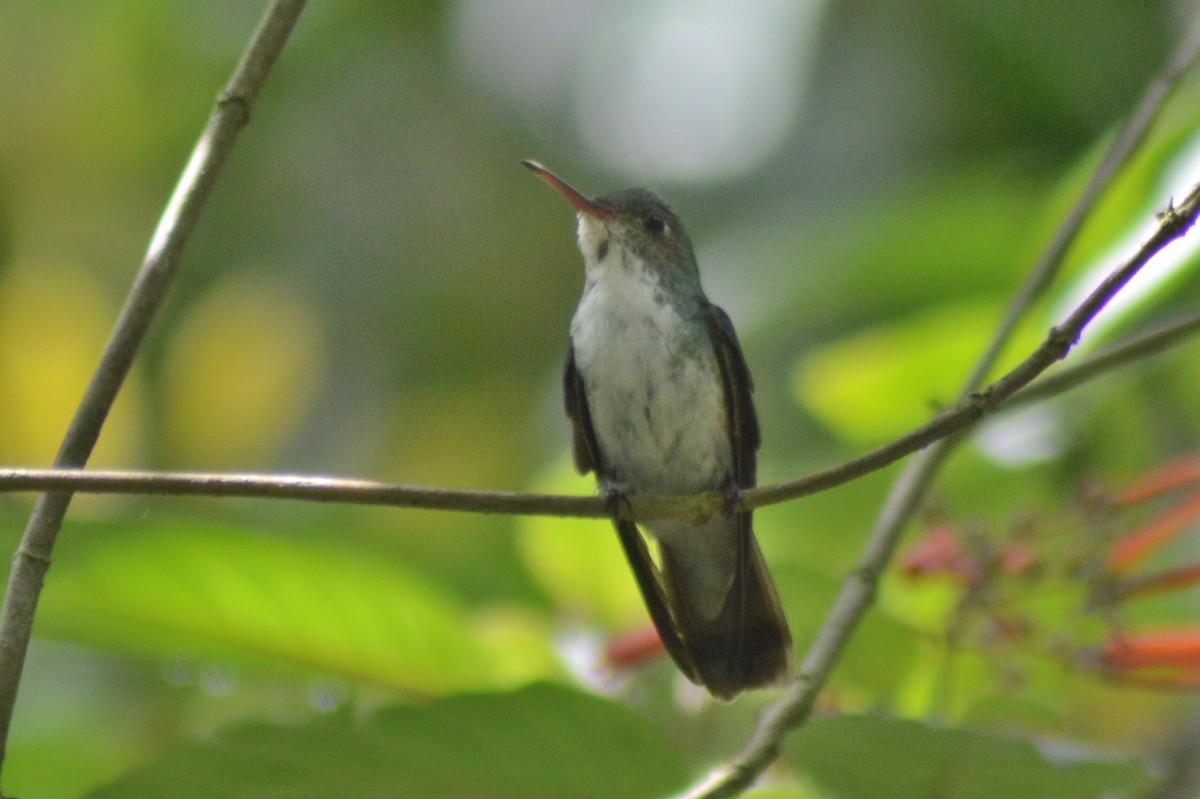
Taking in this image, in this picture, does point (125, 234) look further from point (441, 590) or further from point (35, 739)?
point (441, 590)

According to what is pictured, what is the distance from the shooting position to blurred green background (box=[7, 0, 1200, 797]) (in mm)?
2369

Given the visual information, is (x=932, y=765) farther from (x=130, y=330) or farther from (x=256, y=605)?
(x=256, y=605)

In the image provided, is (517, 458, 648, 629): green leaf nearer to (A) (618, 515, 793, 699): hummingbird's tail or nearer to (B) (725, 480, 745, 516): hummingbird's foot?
(A) (618, 515, 793, 699): hummingbird's tail

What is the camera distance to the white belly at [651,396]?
2811mm

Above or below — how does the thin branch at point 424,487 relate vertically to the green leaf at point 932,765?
above

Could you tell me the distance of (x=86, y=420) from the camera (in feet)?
5.02

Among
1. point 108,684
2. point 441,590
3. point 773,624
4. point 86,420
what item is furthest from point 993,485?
point 108,684

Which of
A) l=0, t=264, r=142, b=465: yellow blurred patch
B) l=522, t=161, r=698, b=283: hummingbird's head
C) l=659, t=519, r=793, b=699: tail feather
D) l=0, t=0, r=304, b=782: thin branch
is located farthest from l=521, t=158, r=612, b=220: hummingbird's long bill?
l=0, t=264, r=142, b=465: yellow blurred patch

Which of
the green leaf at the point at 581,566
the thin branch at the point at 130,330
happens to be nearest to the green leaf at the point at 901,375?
the green leaf at the point at 581,566

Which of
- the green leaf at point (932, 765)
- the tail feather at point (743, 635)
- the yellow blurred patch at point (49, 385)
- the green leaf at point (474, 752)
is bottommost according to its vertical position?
the green leaf at point (932, 765)

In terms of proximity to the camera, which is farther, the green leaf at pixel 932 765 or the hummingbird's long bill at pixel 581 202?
the hummingbird's long bill at pixel 581 202

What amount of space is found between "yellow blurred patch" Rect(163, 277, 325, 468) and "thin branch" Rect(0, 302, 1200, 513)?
2.53 meters

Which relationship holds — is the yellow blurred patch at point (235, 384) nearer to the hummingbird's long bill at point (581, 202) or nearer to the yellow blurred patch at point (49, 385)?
the yellow blurred patch at point (49, 385)

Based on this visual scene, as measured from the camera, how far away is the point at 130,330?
1557 millimetres
